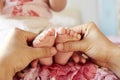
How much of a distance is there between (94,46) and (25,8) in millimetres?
402

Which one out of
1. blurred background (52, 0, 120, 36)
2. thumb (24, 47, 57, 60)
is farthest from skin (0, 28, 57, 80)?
blurred background (52, 0, 120, 36)

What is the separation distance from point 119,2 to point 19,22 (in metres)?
1.15

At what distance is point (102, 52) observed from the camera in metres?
0.73

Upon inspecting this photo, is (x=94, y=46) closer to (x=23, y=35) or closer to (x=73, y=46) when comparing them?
(x=73, y=46)

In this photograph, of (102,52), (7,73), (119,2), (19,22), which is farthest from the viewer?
(119,2)

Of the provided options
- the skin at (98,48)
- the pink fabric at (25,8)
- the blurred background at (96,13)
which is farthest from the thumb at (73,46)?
the blurred background at (96,13)

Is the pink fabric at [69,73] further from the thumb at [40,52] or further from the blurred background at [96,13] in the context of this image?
the blurred background at [96,13]

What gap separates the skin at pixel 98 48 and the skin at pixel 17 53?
0.19ft

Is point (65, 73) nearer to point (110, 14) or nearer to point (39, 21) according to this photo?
point (39, 21)

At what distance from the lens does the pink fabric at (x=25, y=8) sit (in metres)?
1.02

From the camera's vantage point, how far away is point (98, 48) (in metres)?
0.73

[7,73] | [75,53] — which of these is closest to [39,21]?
[75,53]

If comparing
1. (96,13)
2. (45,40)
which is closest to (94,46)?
(45,40)

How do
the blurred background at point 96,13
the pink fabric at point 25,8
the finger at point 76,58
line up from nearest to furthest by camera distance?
the finger at point 76,58 < the pink fabric at point 25,8 < the blurred background at point 96,13
